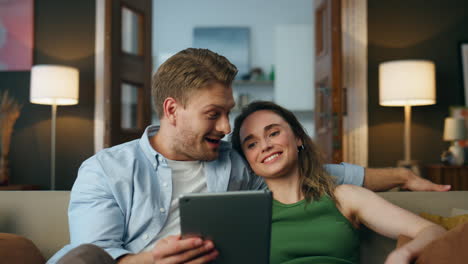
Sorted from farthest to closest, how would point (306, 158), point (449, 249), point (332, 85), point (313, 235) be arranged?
point (332, 85) < point (306, 158) < point (313, 235) < point (449, 249)

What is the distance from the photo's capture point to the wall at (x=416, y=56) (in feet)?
13.7

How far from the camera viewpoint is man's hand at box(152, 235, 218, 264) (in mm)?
1081

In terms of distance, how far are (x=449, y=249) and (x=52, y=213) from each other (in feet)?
4.31

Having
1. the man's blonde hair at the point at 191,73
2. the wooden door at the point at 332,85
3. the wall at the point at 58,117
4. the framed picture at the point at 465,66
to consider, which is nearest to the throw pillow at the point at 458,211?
the man's blonde hair at the point at 191,73

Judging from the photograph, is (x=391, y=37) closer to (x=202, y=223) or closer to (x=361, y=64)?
(x=361, y=64)

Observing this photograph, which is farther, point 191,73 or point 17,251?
point 191,73

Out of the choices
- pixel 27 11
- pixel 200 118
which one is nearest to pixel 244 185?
pixel 200 118

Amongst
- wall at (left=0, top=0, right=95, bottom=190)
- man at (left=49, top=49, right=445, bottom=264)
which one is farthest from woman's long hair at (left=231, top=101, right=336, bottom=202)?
wall at (left=0, top=0, right=95, bottom=190)

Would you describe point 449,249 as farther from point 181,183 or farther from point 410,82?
point 410,82

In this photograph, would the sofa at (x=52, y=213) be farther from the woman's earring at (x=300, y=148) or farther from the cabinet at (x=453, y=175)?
the cabinet at (x=453, y=175)

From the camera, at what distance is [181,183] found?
5.11 ft

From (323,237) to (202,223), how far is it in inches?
22.2

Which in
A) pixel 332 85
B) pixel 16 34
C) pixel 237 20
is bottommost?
pixel 332 85

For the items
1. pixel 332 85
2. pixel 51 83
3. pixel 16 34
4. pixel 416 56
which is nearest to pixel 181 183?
pixel 332 85
